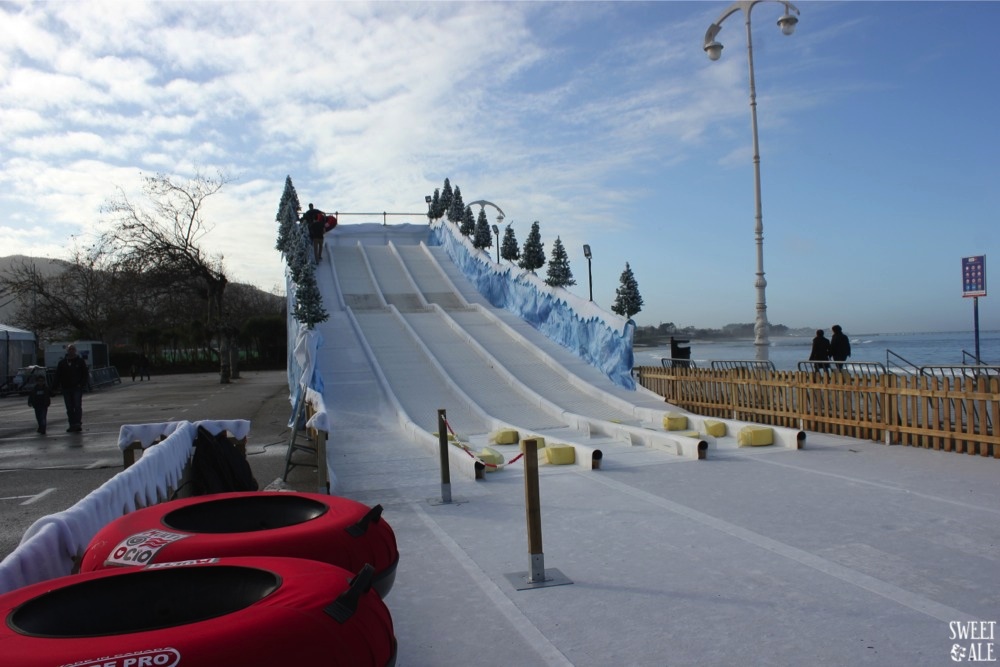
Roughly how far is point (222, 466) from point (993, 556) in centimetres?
649

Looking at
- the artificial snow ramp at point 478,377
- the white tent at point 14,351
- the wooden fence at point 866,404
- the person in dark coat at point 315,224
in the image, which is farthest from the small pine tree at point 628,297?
the white tent at point 14,351

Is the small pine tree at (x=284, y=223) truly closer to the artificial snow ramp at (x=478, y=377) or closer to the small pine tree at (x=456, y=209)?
the artificial snow ramp at (x=478, y=377)

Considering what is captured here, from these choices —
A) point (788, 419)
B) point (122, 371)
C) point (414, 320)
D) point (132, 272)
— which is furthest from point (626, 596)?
point (122, 371)

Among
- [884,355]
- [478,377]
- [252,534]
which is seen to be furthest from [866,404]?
[884,355]

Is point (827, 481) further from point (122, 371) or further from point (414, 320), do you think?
point (122, 371)

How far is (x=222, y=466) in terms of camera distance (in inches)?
277

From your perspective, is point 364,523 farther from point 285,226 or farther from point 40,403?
point 285,226

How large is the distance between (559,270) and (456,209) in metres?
13.8

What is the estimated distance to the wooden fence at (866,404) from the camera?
363 inches

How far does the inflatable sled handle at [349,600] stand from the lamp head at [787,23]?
14.5 metres

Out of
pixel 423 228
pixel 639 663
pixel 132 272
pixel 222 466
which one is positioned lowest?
pixel 639 663

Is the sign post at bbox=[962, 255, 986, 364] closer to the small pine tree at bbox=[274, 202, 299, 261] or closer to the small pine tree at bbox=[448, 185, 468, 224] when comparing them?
the small pine tree at bbox=[274, 202, 299, 261]

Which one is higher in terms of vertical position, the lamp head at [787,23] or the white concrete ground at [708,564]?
the lamp head at [787,23]

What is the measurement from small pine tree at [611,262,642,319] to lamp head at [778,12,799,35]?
7.43 m
